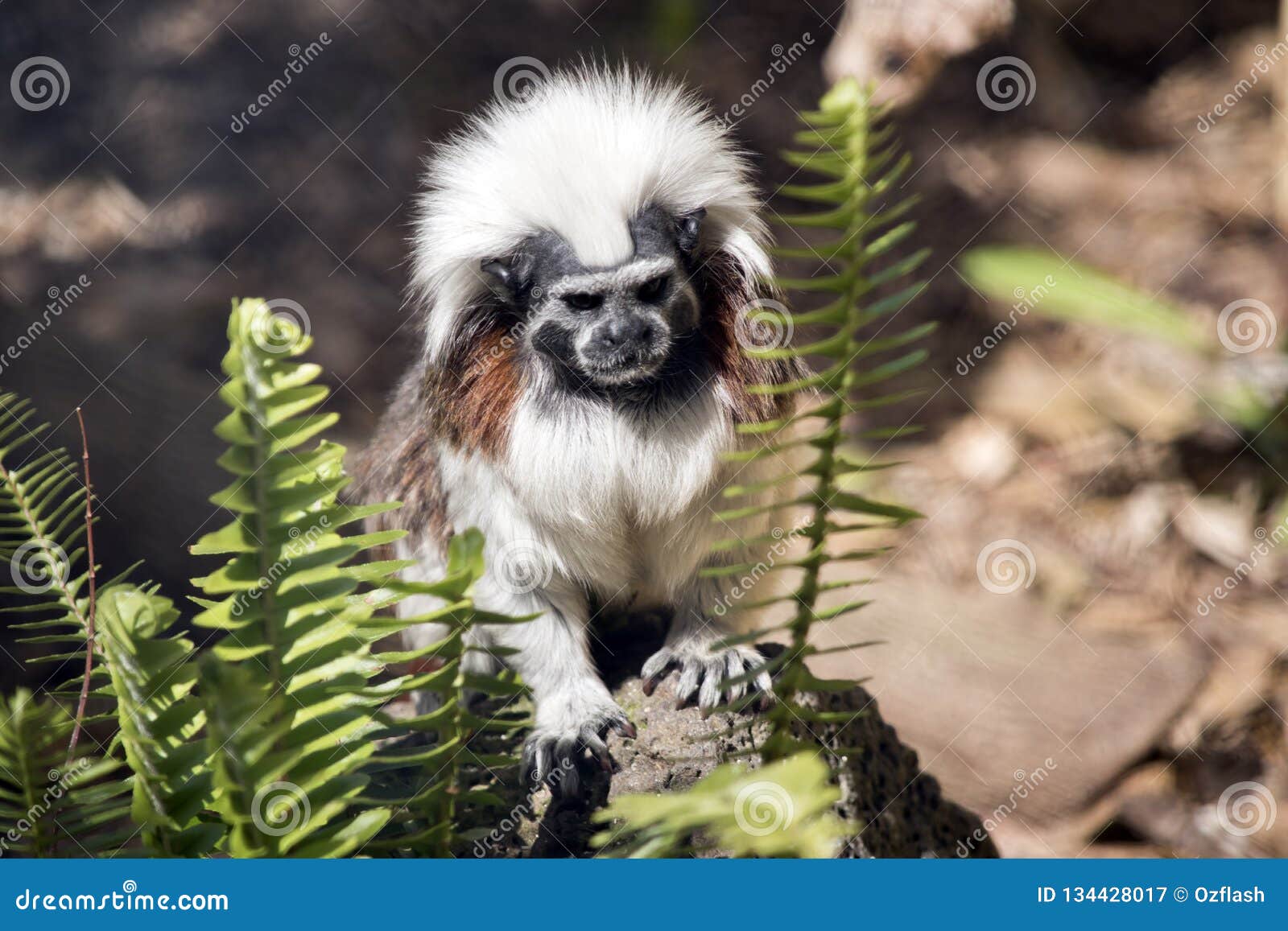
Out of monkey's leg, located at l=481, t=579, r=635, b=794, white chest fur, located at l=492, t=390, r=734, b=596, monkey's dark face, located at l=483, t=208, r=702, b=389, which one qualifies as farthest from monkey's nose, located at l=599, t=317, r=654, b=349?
monkey's leg, located at l=481, t=579, r=635, b=794

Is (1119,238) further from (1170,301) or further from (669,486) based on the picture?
(669,486)

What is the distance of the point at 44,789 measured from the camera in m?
2.06

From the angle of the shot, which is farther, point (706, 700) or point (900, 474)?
point (900, 474)

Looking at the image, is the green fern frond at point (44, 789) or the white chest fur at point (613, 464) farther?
the white chest fur at point (613, 464)

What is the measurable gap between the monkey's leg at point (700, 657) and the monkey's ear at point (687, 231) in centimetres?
99

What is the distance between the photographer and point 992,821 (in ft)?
16.0

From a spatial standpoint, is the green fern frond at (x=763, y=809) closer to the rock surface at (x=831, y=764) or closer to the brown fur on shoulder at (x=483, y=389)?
the rock surface at (x=831, y=764)

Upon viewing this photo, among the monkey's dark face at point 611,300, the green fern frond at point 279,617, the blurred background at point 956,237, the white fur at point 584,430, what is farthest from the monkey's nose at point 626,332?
the blurred background at point 956,237

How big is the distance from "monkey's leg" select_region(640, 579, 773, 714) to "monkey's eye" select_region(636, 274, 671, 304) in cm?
91

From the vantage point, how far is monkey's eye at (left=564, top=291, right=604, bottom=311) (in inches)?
120

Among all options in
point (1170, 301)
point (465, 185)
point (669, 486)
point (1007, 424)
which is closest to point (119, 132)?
point (465, 185)

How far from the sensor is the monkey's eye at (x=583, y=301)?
3.04 metres

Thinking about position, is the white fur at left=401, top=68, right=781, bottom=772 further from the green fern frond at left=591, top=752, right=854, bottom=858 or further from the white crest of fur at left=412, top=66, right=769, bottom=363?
the green fern frond at left=591, top=752, right=854, bottom=858

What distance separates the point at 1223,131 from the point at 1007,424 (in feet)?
6.35
